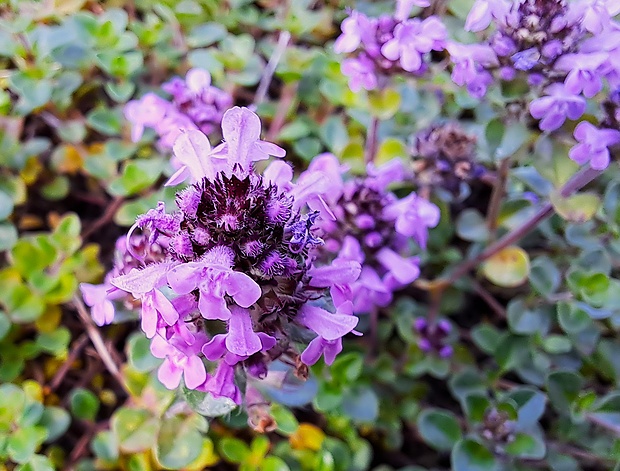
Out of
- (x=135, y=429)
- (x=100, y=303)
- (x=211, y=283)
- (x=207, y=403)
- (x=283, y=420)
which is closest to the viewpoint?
(x=211, y=283)

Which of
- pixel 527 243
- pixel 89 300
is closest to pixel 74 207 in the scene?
pixel 89 300

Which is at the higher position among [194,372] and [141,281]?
[141,281]

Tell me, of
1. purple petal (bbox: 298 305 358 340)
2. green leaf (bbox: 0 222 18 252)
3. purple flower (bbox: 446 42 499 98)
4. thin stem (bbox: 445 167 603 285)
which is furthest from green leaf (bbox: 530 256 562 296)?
green leaf (bbox: 0 222 18 252)

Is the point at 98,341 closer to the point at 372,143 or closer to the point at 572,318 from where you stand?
the point at 372,143

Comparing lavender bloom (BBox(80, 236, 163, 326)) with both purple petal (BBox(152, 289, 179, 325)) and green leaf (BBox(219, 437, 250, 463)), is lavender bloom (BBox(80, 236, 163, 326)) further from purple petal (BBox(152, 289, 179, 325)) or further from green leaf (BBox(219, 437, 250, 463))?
green leaf (BBox(219, 437, 250, 463))

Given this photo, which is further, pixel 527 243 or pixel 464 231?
pixel 527 243

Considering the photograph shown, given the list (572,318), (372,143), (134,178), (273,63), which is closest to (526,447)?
(572,318)

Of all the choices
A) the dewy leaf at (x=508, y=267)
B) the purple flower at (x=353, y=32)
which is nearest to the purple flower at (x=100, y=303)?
the purple flower at (x=353, y=32)

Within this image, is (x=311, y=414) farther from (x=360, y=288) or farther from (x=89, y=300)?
(x=89, y=300)
